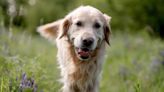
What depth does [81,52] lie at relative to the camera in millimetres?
6539

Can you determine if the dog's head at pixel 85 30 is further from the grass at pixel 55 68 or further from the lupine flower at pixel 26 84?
the lupine flower at pixel 26 84

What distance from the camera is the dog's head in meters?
6.43

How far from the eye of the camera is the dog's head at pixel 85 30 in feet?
21.1

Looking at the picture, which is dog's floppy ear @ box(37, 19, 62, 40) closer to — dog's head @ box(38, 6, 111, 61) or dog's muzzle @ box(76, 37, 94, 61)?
dog's head @ box(38, 6, 111, 61)

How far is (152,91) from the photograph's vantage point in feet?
28.7

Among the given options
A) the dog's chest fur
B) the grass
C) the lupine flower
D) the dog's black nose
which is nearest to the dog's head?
the dog's black nose

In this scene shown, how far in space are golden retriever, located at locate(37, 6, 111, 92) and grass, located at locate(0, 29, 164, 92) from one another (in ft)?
1.15

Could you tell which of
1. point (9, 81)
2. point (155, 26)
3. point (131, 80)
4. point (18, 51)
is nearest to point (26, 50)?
point (18, 51)

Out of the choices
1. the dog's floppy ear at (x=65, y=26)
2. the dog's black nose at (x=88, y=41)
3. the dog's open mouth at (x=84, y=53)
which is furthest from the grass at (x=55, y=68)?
the dog's black nose at (x=88, y=41)

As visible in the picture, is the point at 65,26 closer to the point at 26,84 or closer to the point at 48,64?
the point at 26,84

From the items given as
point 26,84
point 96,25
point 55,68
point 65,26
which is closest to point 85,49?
point 96,25

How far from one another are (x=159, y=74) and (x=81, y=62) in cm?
382

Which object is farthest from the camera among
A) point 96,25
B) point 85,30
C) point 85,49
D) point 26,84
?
point 96,25

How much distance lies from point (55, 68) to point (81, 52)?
3306mm
